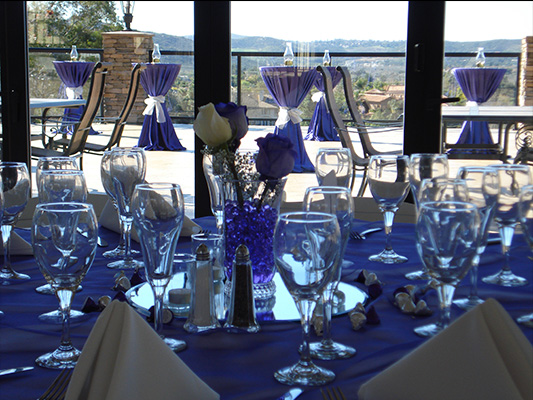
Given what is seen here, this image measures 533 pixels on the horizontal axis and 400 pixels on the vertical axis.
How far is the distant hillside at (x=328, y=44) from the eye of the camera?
13.1ft

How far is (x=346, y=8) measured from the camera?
4.02m

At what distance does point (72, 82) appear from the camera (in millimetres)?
4328

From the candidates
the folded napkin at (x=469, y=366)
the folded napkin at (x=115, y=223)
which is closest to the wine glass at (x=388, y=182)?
the folded napkin at (x=115, y=223)

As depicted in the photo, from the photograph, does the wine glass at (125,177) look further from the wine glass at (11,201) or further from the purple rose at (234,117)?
the purple rose at (234,117)

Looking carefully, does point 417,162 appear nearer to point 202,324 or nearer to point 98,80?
point 202,324

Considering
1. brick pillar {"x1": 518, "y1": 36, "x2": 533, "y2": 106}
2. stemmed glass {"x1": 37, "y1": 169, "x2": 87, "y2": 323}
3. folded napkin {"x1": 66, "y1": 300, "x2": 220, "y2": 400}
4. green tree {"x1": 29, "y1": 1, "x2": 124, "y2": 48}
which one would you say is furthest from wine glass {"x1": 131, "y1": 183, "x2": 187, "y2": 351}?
brick pillar {"x1": 518, "y1": 36, "x2": 533, "y2": 106}

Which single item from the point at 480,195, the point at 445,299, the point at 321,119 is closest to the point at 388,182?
the point at 480,195

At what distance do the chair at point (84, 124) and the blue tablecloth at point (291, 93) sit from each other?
1069mm

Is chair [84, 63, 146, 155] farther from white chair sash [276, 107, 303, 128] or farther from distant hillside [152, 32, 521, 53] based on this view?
white chair sash [276, 107, 303, 128]

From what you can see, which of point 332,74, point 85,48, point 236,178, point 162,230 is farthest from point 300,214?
point 85,48

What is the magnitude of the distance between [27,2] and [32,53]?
0.33 m

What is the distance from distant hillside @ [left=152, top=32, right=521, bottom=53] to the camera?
3992mm

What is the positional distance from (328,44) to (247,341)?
131 inches

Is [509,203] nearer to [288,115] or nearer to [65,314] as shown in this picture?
[65,314]
